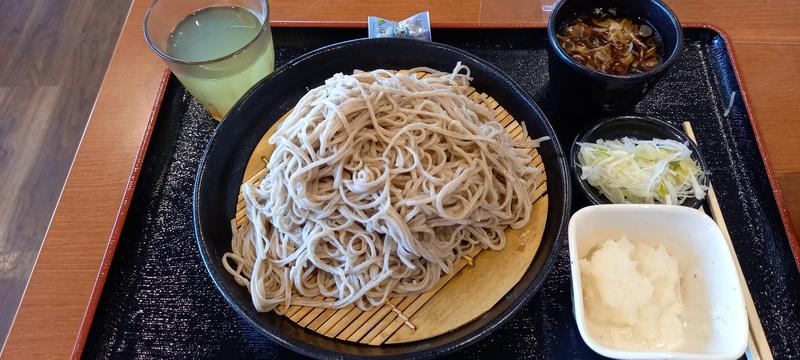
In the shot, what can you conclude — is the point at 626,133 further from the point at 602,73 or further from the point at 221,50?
the point at 221,50

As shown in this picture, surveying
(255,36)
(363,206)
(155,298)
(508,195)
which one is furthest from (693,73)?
(155,298)

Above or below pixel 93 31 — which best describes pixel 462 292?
above

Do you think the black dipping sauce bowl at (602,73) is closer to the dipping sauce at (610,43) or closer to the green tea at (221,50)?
the dipping sauce at (610,43)

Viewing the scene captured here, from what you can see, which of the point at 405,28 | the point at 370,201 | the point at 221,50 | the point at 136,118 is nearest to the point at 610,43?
the point at 405,28

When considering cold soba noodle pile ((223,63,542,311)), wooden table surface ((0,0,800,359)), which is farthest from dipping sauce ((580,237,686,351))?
wooden table surface ((0,0,800,359))

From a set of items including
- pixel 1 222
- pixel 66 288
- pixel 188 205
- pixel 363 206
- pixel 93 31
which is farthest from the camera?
pixel 93 31

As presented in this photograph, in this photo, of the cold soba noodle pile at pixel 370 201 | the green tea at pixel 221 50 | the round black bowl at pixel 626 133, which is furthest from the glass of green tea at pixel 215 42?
the round black bowl at pixel 626 133

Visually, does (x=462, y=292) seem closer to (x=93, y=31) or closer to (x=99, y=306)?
(x=99, y=306)

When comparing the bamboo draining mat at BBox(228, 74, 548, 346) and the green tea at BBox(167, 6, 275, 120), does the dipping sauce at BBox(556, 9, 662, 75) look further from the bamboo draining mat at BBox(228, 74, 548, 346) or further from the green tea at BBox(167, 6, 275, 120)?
the green tea at BBox(167, 6, 275, 120)
